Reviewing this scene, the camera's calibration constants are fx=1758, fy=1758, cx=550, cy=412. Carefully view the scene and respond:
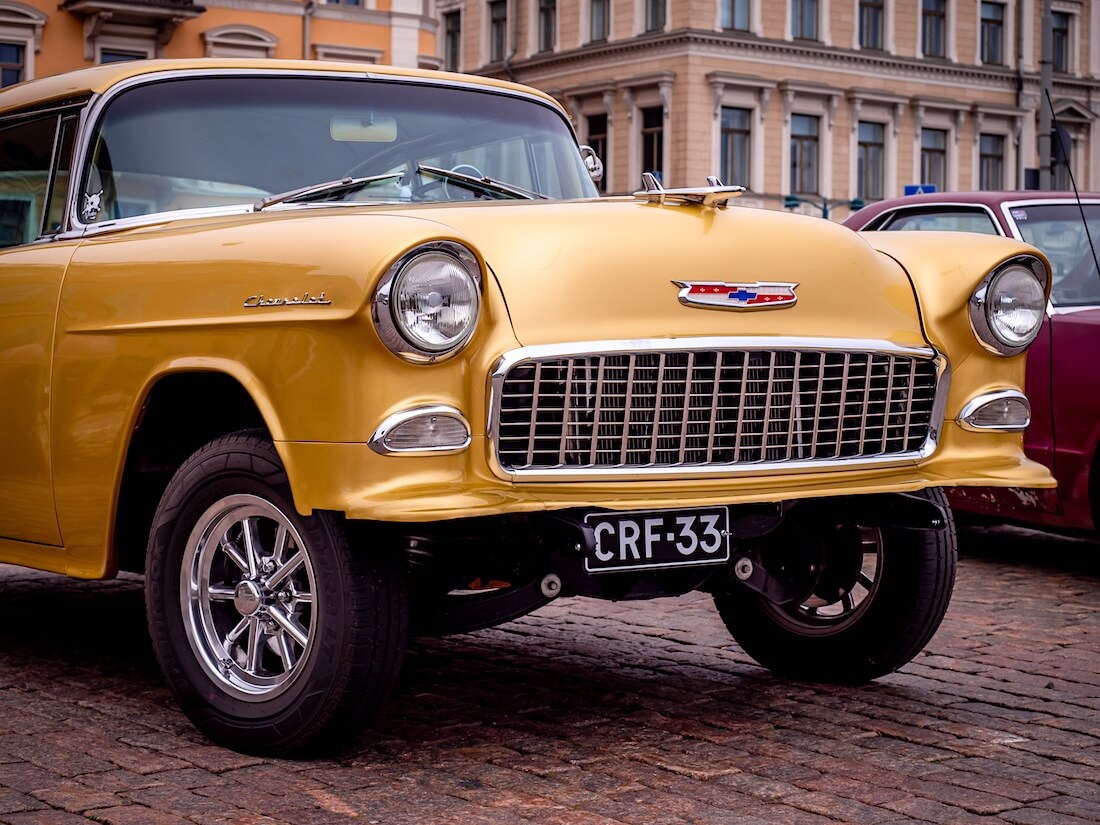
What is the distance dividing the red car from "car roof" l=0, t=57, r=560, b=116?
291 cm

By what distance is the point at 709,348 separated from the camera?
4316mm

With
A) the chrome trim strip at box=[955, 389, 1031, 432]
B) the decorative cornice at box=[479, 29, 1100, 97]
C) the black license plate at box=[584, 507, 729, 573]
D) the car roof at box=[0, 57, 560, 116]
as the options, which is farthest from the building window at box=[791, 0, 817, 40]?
the black license plate at box=[584, 507, 729, 573]

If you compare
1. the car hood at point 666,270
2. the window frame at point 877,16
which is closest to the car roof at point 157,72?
the car hood at point 666,270

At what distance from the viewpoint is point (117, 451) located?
15.9ft

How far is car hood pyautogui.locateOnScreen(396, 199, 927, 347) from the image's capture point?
13.9 ft

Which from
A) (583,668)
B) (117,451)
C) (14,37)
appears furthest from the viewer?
(14,37)

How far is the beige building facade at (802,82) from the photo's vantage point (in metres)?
47.8

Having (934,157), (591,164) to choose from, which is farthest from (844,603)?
(934,157)

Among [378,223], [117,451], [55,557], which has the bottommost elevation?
[55,557]

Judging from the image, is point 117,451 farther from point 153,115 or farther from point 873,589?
point 873,589

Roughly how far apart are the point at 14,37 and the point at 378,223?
34.1 metres

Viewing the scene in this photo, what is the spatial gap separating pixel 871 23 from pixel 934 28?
2.34 meters

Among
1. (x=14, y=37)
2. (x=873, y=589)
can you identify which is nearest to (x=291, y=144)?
(x=873, y=589)

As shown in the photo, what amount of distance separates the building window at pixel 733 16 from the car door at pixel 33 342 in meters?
43.8
